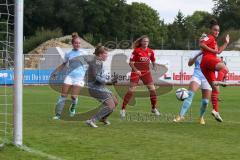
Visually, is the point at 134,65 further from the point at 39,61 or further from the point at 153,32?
the point at 153,32

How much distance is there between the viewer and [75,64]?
14836mm

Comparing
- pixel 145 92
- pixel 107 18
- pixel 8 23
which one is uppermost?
pixel 107 18

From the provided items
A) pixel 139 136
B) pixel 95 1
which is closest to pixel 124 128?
pixel 139 136

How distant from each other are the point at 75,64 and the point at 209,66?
3.70 m

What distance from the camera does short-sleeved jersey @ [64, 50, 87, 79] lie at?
48.3ft

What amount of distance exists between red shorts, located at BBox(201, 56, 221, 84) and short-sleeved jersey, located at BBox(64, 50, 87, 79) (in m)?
3.43

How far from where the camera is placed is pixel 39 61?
4419 centimetres

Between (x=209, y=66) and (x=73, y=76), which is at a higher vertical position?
(x=209, y=66)

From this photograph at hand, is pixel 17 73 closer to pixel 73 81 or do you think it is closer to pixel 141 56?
pixel 73 81

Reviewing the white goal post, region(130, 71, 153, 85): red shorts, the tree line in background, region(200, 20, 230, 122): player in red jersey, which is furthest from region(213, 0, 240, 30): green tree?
the white goal post

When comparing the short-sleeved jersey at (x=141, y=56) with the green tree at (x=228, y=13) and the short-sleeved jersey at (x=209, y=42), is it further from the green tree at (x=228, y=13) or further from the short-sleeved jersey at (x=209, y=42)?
the green tree at (x=228, y=13)

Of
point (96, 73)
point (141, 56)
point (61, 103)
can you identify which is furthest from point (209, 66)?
point (61, 103)

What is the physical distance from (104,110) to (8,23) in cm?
352

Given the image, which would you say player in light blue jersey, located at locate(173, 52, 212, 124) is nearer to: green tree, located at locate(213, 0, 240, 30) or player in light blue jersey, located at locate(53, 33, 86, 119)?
player in light blue jersey, located at locate(53, 33, 86, 119)
